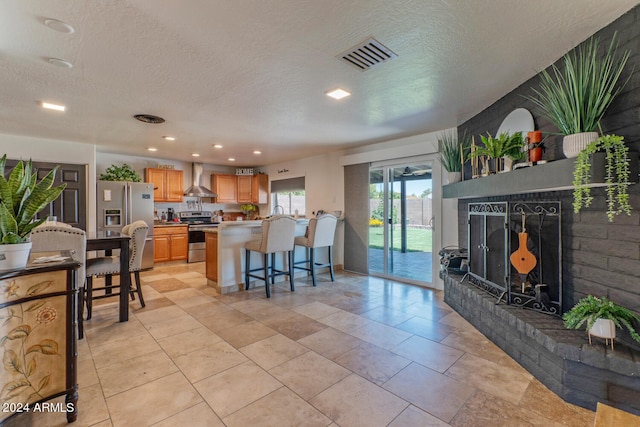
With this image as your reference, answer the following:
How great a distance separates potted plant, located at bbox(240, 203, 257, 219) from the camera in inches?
305

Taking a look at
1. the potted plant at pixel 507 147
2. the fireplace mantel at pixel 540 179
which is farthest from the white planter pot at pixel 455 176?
the potted plant at pixel 507 147

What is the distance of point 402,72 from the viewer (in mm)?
2467

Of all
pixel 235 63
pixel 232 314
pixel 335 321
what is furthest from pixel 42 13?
pixel 335 321

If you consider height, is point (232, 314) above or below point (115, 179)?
below

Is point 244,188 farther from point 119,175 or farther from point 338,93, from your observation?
point 338,93

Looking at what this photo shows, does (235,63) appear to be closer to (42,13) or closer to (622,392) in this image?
(42,13)

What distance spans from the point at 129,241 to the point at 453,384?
334cm

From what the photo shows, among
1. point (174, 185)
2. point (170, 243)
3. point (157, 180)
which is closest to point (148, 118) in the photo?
point (157, 180)

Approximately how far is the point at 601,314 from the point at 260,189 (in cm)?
682

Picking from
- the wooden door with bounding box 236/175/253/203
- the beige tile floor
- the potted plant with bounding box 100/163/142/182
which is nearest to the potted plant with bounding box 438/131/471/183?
the beige tile floor

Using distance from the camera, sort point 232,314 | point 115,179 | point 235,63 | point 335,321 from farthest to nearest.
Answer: point 115,179 → point 232,314 → point 335,321 → point 235,63

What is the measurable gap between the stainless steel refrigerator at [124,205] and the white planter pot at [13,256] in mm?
4256

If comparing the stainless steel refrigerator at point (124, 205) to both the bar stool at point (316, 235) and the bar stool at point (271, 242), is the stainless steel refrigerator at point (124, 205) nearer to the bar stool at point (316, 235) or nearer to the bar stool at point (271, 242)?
the bar stool at point (271, 242)

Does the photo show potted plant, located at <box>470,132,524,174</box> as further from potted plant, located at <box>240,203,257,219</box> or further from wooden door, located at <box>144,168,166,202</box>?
wooden door, located at <box>144,168,166,202</box>
